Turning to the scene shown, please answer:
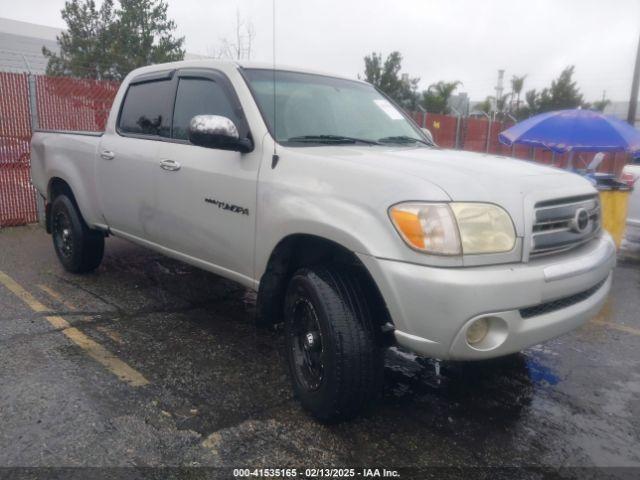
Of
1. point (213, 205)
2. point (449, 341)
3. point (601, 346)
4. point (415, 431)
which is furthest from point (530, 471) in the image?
point (213, 205)

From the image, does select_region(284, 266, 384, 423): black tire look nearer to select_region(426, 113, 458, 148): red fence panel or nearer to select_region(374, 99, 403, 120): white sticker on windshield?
select_region(374, 99, 403, 120): white sticker on windshield

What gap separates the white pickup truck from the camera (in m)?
2.50

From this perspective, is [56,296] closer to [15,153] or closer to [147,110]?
[147,110]

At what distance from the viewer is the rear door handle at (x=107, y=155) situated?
4.57 m

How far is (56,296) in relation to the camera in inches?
191

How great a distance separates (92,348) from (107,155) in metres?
1.67

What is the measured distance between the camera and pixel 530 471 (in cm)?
267

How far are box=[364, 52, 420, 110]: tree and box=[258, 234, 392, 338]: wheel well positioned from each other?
61.2 feet

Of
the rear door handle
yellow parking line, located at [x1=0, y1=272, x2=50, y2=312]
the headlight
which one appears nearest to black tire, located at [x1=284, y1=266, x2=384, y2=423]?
the headlight

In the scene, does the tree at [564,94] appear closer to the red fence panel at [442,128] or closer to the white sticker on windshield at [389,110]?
the red fence panel at [442,128]

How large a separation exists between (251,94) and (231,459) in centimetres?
213

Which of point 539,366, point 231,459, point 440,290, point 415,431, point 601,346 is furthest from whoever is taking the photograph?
point 601,346

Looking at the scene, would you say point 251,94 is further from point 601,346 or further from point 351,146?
point 601,346

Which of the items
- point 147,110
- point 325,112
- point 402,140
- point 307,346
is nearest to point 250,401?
point 307,346
